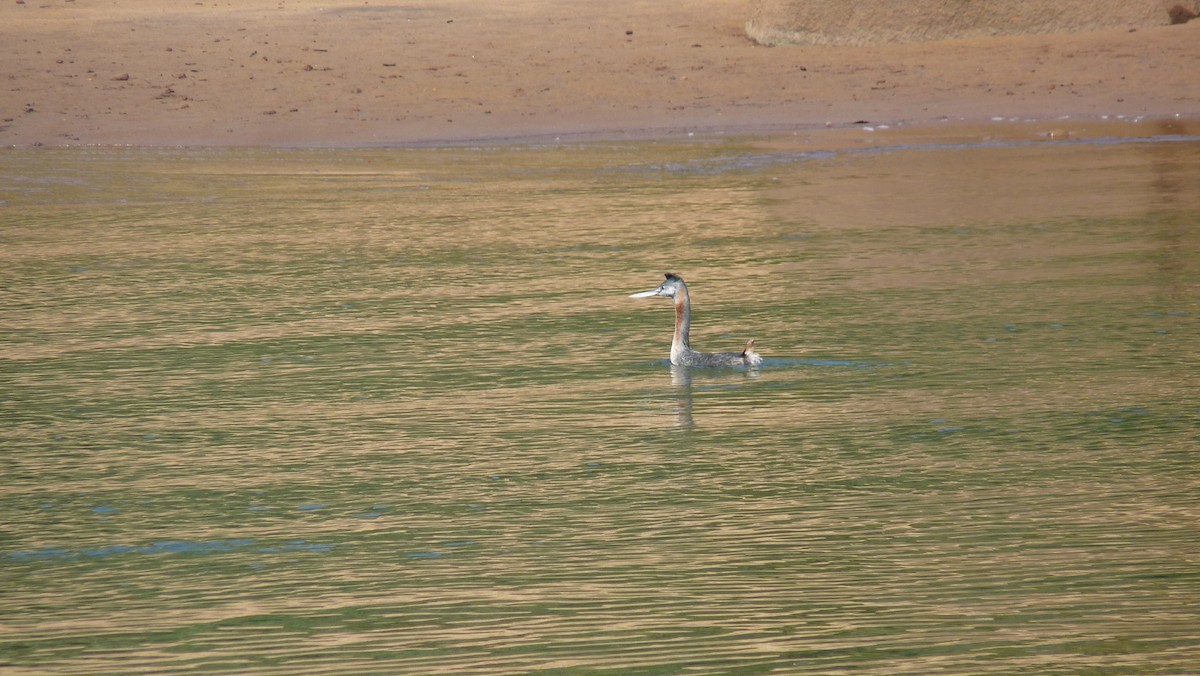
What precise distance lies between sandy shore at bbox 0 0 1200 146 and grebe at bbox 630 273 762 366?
11.6 meters

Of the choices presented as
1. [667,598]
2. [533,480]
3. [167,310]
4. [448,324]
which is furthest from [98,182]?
[667,598]

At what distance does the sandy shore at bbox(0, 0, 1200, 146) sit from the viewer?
21781mm

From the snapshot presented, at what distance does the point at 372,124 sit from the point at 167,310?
10891 mm

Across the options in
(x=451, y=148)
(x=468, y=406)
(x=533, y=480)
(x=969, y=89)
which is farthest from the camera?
(x=969, y=89)

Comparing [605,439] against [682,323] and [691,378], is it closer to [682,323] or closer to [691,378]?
[691,378]

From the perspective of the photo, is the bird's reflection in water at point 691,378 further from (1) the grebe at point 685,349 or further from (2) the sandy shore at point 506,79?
(2) the sandy shore at point 506,79

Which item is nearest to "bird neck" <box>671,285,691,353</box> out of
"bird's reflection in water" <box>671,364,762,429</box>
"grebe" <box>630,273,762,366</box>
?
"grebe" <box>630,273,762,366</box>

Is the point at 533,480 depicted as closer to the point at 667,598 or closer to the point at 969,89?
the point at 667,598

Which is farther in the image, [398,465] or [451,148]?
[451,148]

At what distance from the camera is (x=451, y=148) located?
20.9 metres

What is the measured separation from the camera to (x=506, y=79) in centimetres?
2342

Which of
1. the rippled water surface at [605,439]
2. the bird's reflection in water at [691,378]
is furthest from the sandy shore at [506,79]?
the bird's reflection in water at [691,378]

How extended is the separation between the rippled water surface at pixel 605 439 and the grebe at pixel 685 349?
0.40 ft

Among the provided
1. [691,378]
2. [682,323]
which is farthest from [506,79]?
[691,378]
